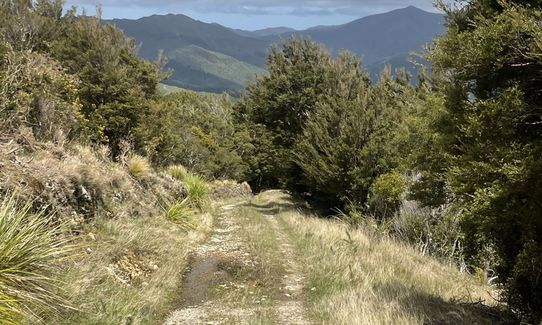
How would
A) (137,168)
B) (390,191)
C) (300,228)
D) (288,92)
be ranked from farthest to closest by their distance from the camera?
(288,92) < (390,191) < (300,228) < (137,168)

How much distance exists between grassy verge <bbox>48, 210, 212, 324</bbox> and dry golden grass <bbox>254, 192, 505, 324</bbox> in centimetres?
246

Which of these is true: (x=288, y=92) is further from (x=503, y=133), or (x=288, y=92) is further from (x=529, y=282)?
(x=503, y=133)

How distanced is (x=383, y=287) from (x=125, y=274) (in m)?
4.36

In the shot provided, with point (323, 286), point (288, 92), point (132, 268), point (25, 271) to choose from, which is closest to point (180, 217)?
point (132, 268)

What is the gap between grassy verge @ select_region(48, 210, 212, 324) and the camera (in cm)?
582

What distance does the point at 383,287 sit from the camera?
810cm

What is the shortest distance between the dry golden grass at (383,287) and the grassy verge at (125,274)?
2460mm

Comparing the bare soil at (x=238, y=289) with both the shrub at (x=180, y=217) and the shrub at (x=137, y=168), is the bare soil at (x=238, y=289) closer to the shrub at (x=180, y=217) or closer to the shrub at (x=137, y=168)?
the shrub at (x=180, y=217)

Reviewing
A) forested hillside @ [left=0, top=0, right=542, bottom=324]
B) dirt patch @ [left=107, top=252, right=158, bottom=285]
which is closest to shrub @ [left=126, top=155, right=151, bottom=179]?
forested hillside @ [left=0, top=0, right=542, bottom=324]

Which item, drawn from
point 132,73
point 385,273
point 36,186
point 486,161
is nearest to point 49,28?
point 132,73

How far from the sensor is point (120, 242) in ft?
27.8

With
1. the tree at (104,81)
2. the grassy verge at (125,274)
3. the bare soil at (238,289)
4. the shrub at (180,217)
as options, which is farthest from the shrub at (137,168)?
Answer: the tree at (104,81)

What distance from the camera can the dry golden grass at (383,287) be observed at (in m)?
6.41

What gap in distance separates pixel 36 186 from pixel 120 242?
5.78ft
